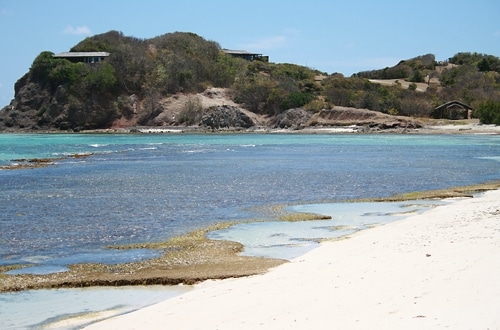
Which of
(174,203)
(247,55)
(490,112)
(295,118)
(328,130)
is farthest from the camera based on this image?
(247,55)

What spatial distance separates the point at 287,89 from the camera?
417 feet

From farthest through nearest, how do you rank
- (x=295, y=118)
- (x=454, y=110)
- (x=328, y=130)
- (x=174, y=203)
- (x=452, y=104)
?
(x=295, y=118), (x=454, y=110), (x=452, y=104), (x=328, y=130), (x=174, y=203)

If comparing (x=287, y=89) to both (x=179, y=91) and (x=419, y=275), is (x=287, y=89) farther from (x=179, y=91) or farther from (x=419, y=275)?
(x=419, y=275)

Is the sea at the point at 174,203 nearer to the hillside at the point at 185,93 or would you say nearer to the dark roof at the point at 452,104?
the dark roof at the point at 452,104

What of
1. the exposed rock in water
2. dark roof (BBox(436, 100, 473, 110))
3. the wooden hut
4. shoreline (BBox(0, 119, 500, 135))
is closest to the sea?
shoreline (BBox(0, 119, 500, 135))

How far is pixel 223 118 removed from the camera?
115500mm

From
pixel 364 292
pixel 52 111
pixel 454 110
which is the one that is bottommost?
pixel 364 292

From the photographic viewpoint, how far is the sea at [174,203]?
1587 centimetres

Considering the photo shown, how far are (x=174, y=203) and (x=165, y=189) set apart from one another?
5.02m

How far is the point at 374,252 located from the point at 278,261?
7.01 ft

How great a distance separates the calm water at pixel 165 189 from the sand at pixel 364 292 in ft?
16.0

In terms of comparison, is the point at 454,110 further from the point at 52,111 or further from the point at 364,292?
the point at 364,292

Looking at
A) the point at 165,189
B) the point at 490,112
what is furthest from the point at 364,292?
the point at 490,112

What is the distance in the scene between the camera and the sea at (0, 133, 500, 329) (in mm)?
15867
